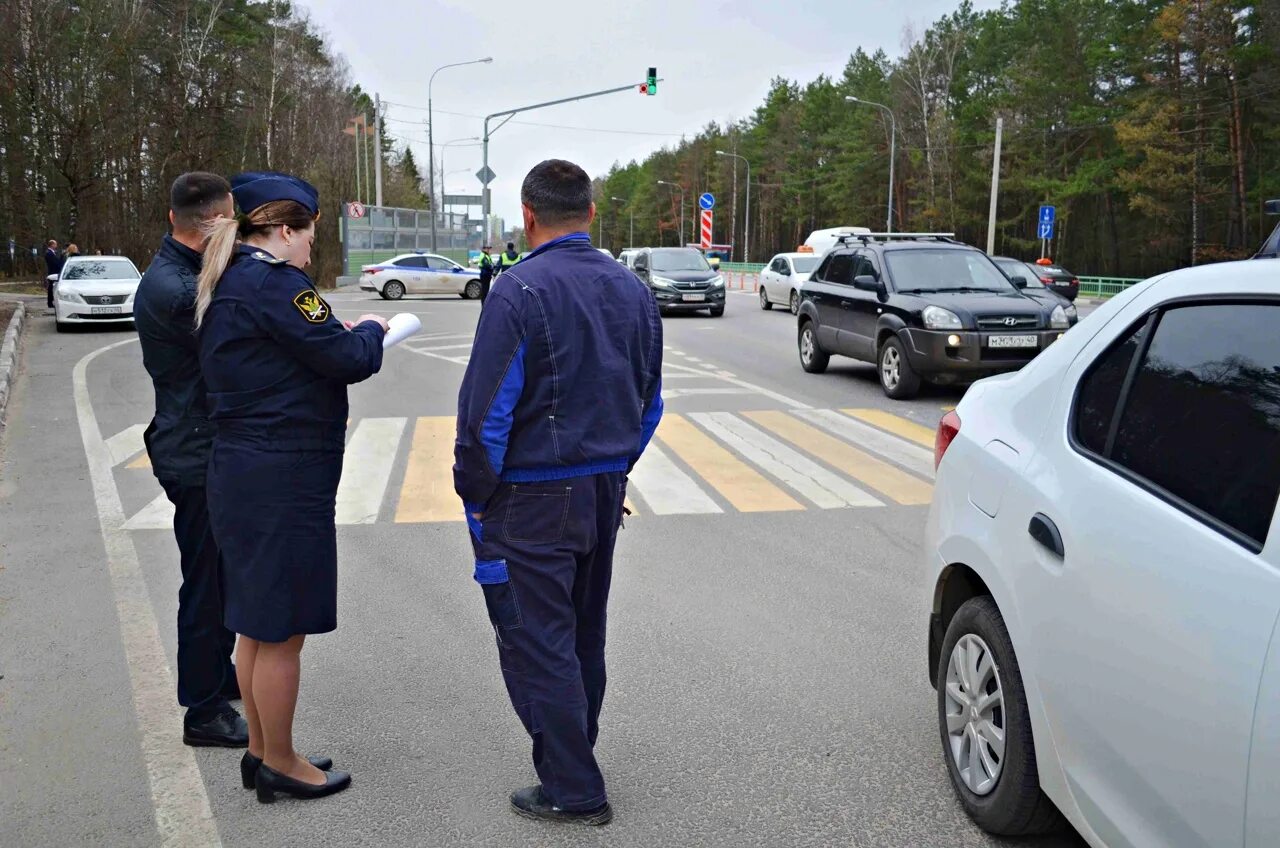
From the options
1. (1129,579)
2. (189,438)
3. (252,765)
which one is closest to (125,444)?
(189,438)

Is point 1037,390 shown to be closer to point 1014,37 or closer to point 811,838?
point 811,838

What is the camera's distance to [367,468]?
889 cm

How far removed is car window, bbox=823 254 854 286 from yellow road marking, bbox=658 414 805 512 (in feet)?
14.0

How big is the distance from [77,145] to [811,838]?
3464cm

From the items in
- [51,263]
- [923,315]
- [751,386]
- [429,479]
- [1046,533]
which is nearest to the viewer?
[1046,533]

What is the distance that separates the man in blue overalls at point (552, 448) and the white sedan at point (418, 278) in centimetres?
3128

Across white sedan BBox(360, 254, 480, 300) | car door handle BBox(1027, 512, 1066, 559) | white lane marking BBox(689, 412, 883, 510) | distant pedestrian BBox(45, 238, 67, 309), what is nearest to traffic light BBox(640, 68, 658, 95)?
white sedan BBox(360, 254, 480, 300)

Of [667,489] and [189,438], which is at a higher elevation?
[189,438]

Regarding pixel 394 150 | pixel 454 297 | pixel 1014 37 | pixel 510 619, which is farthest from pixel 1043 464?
pixel 394 150

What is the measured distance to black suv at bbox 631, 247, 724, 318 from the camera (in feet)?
85.0

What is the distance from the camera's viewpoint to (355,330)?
3.40 meters

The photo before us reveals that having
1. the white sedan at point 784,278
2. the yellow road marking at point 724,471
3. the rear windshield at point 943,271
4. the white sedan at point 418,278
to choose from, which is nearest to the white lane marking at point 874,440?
the yellow road marking at point 724,471

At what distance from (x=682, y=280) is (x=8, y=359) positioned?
48.3 feet

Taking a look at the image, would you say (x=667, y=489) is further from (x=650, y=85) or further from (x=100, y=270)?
(x=650, y=85)
